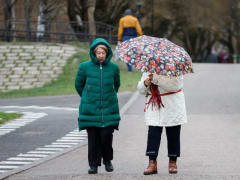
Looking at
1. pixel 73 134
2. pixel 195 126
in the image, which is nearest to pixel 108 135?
pixel 73 134

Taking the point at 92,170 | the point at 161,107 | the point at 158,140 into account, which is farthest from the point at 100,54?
the point at 92,170

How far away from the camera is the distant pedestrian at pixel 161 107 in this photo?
720 cm

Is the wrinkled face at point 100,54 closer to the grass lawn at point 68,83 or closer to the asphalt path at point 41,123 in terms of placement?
the asphalt path at point 41,123

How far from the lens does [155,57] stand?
6.91 metres

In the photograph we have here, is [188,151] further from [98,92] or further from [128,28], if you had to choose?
[128,28]

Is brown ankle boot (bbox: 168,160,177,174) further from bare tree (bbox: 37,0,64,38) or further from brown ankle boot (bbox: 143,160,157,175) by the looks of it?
bare tree (bbox: 37,0,64,38)

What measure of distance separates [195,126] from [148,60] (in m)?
5.04

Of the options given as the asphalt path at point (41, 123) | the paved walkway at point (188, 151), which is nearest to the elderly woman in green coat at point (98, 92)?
the paved walkway at point (188, 151)

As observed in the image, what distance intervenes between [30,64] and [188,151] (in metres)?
14.4

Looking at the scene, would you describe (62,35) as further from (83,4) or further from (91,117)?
(91,117)

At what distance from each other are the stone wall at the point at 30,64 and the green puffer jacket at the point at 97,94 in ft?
45.5

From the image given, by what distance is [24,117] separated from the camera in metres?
13.7

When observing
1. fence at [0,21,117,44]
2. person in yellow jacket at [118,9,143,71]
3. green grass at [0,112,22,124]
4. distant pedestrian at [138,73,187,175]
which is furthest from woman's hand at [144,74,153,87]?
fence at [0,21,117,44]

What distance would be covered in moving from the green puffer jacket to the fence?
19203mm
